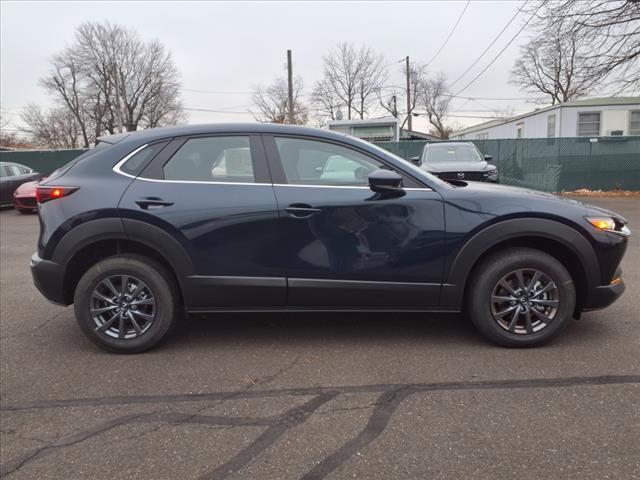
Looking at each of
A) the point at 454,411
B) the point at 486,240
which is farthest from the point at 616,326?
the point at 454,411

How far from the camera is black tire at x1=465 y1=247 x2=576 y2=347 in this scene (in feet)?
12.3

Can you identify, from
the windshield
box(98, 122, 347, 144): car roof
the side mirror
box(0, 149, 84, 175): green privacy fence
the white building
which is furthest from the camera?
box(0, 149, 84, 175): green privacy fence

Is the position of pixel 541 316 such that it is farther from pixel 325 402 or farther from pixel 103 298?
pixel 103 298

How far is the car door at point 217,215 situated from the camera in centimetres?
372

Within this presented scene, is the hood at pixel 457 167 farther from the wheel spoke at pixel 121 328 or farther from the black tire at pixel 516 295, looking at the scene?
the wheel spoke at pixel 121 328

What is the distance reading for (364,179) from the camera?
3818 millimetres

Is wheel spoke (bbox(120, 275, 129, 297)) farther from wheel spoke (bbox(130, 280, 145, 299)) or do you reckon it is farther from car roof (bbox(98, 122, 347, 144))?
car roof (bbox(98, 122, 347, 144))

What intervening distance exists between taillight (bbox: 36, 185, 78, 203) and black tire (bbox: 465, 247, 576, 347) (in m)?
3.09

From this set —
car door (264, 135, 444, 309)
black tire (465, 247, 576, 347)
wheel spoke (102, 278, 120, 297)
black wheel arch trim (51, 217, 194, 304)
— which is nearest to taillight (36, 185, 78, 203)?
black wheel arch trim (51, 217, 194, 304)

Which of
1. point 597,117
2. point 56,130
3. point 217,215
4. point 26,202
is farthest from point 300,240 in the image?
point 56,130

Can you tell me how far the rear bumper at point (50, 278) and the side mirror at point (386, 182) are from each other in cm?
241

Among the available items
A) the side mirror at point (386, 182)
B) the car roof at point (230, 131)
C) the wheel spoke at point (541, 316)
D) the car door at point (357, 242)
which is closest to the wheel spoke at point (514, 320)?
the wheel spoke at point (541, 316)

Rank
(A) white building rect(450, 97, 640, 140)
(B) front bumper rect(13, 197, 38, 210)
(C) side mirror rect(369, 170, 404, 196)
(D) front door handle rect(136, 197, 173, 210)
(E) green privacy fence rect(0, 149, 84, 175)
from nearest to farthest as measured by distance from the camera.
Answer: (C) side mirror rect(369, 170, 404, 196) → (D) front door handle rect(136, 197, 173, 210) → (B) front bumper rect(13, 197, 38, 210) → (A) white building rect(450, 97, 640, 140) → (E) green privacy fence rect(0, 149, 84, 175)

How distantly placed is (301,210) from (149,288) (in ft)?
4.22
